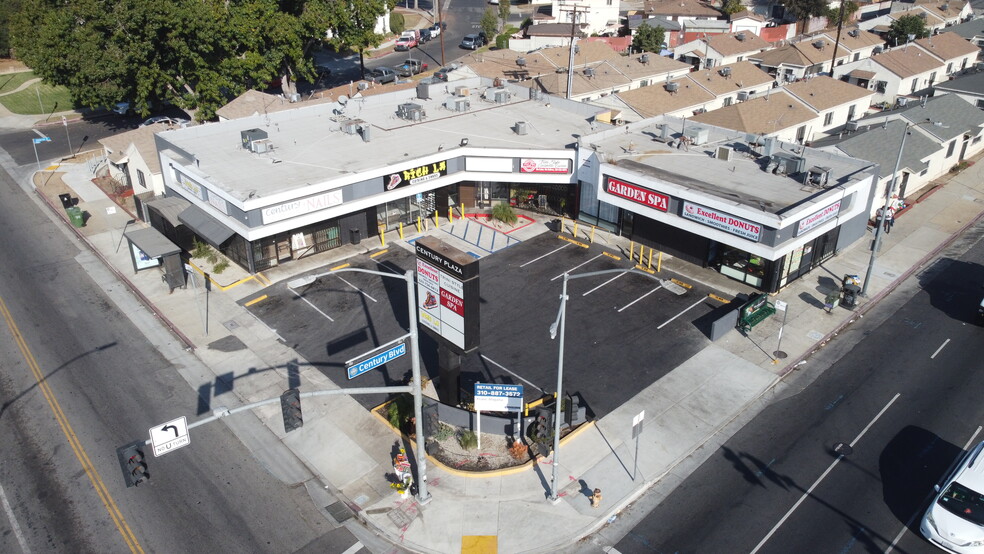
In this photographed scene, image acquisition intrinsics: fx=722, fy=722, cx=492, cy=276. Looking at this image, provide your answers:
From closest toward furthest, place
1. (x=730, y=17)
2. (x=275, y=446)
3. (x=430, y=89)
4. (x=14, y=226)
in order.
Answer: (x=275, y=446), (x=14, y=226), (x=430, y=89), (x=730, y=17)

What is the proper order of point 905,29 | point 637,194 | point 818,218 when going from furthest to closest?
point 905,29 < point 637,194 < point 818,218

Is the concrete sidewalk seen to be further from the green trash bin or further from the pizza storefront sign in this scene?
the pizza storefront sign

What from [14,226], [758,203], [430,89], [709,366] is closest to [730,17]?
[430,89]

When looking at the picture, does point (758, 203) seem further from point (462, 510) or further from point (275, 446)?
point (275, 446)

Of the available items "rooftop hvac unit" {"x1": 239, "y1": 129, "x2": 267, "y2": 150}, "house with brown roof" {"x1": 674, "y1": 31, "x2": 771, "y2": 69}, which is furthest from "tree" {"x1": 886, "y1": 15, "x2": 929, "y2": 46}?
"rooftop hvac unit" {"x1": 239, "y1": 129, "x2": 267, "y2": 150}

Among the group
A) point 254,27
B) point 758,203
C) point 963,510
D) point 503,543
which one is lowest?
point 503,543

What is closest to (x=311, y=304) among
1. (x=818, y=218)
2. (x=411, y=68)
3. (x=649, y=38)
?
(x=818, y=218)

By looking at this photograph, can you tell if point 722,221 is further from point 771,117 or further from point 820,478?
point 771,117
